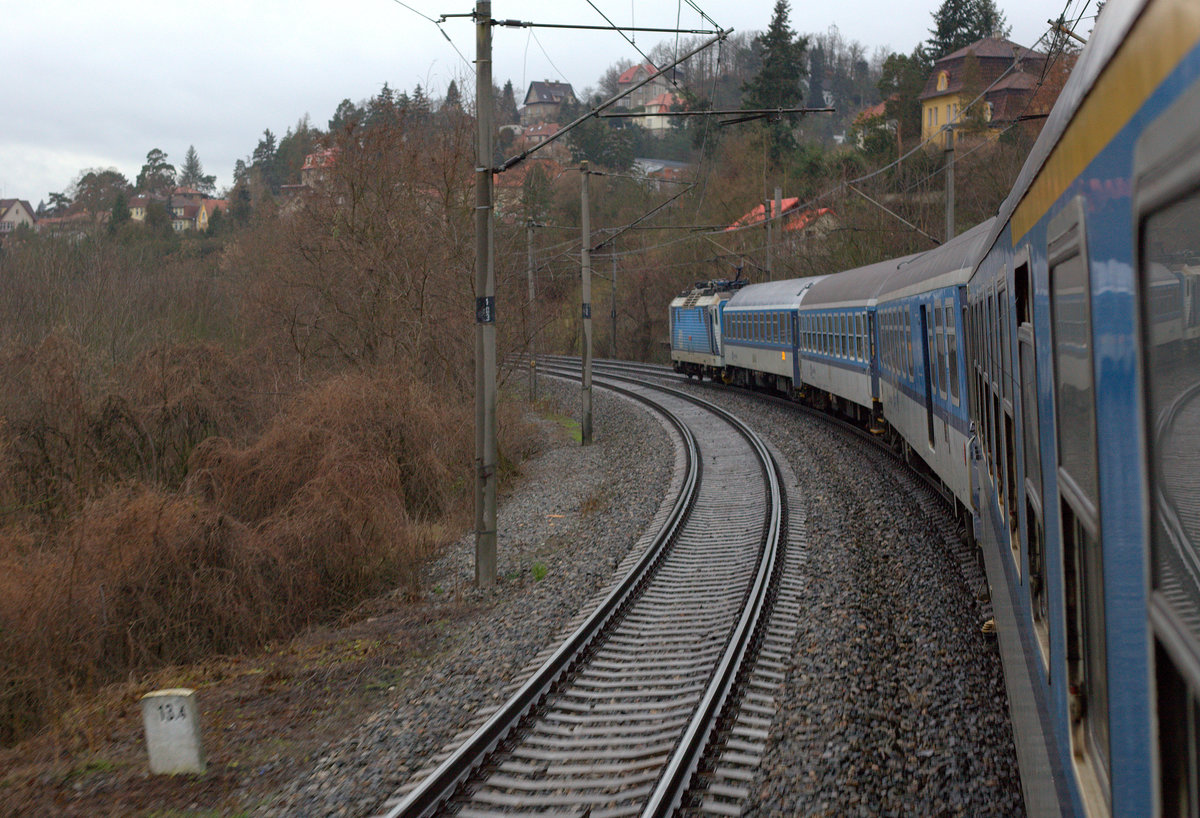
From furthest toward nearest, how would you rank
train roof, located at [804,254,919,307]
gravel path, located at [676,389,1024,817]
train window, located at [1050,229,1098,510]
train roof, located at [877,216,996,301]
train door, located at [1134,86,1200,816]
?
train roof, located at [804,254,919,307]
train roof, located at [877,216,996,301]
gravel path, located at [676,389,1024,817]
train window, located at [1050,229,1098,510]
train door, located at [1134,86,1200,816]

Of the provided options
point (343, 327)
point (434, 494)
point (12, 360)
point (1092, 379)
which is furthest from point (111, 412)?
point (1092, 379)

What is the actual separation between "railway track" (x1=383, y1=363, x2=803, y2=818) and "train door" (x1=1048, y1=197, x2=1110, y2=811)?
3106 mm

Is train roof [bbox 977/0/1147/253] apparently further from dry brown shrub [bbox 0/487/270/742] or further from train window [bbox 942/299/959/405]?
dry brown shrub [bbox 0/487/270/742]

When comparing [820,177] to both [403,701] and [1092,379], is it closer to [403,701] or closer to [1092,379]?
[403,701]

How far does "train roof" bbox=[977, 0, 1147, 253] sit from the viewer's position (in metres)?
1.75

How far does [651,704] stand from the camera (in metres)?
7.12

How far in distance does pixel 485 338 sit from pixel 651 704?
5.16 metres

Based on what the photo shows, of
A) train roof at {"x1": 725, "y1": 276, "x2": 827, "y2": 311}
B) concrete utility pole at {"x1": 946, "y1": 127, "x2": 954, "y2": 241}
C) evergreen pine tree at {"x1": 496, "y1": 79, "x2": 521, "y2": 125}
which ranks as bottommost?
train roof at {"x1": 725, "y1": 276, "x2": 827, "y2": 311}

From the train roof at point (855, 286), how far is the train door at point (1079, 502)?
14.3 metres

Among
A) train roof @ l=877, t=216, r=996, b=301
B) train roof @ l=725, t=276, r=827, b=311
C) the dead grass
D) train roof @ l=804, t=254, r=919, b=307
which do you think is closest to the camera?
train roof @ l=877, t=216, r=996, b=301

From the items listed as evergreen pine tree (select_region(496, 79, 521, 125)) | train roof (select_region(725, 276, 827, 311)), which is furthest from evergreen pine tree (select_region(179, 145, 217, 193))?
train roof (select_region(725, 276, 827, 311))

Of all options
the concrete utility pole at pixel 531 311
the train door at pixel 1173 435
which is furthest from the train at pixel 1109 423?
the concrete utility pole at pixel 531 311

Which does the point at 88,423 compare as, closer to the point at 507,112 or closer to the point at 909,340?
the point at 909,340

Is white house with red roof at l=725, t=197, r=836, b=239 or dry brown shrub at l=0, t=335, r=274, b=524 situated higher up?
white house with red roof at l=725, t=197, r=836, b=239
